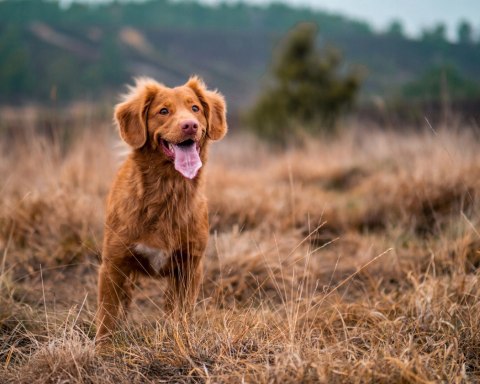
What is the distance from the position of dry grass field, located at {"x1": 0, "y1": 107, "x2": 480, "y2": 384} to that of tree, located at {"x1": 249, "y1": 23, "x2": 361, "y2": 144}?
5.44 meters

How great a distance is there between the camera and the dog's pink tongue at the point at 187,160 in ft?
8.25

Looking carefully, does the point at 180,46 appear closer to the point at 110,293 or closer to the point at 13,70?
the point at 13,70

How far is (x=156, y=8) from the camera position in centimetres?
9331

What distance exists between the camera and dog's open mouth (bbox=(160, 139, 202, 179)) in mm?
2518

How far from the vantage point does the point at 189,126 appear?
7.89ft

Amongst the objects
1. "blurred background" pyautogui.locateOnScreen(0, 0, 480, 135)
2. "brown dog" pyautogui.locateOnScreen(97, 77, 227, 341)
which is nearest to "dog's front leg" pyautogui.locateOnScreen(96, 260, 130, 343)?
"brown dog" pyautogui.locateOnScreen(97, 77, 227, 341)

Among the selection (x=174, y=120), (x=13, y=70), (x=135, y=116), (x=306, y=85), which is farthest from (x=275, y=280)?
(x=13, y=70)

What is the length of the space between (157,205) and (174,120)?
49 cm

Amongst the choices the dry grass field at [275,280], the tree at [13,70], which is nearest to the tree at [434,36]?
the tree at [13,70]

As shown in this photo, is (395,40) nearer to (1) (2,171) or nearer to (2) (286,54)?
(2) (286,54)

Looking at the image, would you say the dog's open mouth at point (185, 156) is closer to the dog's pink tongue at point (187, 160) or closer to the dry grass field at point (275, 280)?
the dog's pink tongue at point (187, 160)

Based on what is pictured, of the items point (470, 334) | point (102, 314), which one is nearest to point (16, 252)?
point (102, 314)

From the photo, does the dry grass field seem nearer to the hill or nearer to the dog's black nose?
the dog's black nose

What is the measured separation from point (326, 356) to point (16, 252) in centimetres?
279
